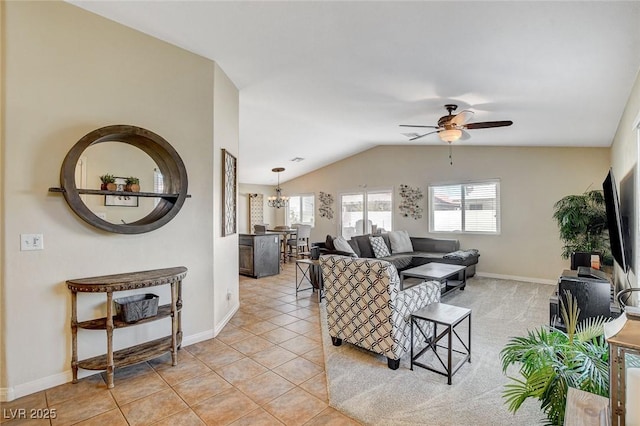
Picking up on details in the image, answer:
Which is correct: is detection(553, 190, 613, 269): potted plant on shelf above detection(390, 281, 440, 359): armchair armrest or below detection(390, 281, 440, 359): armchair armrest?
above

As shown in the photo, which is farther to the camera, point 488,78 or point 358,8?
point 488,78

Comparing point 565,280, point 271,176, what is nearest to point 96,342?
→ point 565,280

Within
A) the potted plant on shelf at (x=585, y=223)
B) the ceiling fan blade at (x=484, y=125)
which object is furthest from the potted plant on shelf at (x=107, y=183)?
the potted plant on shelf at (x=585, y=223)

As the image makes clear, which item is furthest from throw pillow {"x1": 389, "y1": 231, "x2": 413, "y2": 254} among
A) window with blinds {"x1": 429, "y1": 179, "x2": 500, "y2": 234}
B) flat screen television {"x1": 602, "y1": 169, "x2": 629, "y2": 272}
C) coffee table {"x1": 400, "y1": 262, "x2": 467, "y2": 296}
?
flat screen television {"x1": 602, "y1": 169, "x2": 629, "y2": 272}

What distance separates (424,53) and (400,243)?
15.6ft

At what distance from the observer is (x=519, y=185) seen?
20.5 ft

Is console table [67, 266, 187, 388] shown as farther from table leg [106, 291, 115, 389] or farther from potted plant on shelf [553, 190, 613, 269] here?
potted plant on shelf [553, 190, 613, 269]

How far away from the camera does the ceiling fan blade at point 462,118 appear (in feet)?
11.7

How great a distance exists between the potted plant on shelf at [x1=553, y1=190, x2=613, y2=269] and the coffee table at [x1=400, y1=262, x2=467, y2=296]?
1.74 m

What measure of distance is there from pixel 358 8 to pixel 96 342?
337 cm

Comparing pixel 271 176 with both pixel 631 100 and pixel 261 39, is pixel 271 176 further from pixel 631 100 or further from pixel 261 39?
pixel 631 100

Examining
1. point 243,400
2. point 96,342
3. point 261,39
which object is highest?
point 261,39

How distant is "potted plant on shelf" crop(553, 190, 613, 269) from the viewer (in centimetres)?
498

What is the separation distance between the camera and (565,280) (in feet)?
9.85
